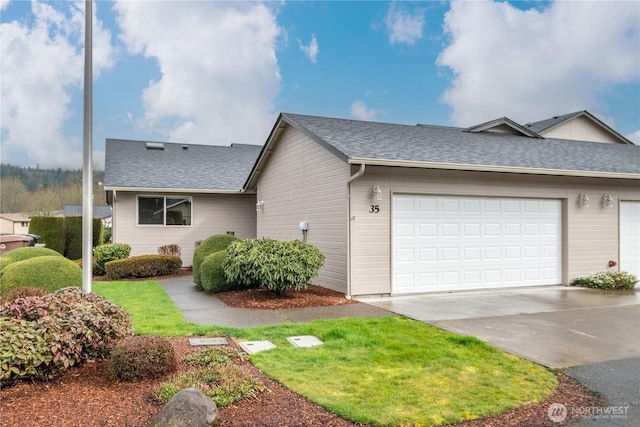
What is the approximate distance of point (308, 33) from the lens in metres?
16.4

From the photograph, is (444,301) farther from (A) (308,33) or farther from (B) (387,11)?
(A) (308,33)

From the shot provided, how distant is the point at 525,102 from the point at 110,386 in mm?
21390

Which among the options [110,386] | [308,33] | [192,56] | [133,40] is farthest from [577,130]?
[110,386]

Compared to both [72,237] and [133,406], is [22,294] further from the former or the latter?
[72,237]

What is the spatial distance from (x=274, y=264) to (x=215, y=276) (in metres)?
1.86

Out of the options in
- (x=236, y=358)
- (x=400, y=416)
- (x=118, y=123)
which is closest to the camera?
(x=400, y=416)

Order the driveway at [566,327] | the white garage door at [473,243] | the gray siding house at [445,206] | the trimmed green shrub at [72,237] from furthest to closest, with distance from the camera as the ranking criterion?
the trimmed green shrub at [72,237] → the white garage door at [473,243] → the gray siding house at [445,206] → the driveway at [566,327]

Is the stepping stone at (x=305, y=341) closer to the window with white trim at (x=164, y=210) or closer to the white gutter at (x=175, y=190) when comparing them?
the white gutter at (x=175, y=190)

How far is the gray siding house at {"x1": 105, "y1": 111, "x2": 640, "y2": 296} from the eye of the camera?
972cm

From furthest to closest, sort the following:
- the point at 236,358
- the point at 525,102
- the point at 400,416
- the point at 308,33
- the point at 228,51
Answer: the point at 525,102
the point at 308,33
the point at 228,51
the point at 236,358
the point at 400,416

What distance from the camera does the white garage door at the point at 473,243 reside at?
10.1m

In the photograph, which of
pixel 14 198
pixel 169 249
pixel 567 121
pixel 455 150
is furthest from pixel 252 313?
pixel 14 198

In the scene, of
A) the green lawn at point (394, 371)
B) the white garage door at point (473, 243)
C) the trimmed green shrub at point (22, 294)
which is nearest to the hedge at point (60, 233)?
the trimmed green shrub at point (22, 294)

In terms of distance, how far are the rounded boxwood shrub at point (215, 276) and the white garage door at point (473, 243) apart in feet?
12.7
